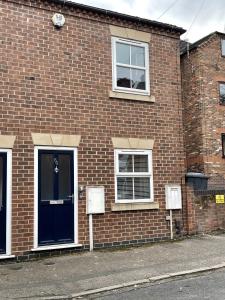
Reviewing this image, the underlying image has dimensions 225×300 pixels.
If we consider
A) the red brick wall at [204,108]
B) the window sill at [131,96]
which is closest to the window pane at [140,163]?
the window sill at [131,96]

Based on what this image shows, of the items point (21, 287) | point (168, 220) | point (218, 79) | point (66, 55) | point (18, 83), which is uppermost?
point (218, 79)

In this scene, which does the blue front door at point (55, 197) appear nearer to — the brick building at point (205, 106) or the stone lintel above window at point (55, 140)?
the stone lintel above window at point (55, 140)

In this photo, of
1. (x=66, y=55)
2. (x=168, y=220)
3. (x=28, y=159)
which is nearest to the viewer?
(x=28, y=159)

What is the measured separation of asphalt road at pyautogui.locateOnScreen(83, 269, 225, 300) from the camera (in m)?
6.36

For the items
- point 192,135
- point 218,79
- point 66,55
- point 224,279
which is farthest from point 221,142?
point 224,279

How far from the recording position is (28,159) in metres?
9.81

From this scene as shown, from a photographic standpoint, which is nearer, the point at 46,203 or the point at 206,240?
the point at 46,203

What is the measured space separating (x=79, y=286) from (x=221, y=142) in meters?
16.1

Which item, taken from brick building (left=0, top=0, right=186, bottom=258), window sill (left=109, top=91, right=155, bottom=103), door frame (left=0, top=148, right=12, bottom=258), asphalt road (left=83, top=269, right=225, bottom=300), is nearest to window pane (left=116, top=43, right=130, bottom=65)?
brick building (left=0, top=0, right=186, bottom=258)

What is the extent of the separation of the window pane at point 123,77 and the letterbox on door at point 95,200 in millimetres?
3087

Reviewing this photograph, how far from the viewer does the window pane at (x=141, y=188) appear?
37.3 feet

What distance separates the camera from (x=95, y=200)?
34.4 ft

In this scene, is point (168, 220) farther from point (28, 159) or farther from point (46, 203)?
point (28, 159)

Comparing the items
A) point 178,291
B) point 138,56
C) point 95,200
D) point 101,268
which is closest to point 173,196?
point 95,200
